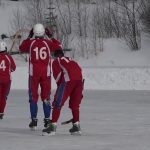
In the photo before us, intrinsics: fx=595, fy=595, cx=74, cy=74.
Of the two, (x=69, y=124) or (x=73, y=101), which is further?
(x=69, y=124)

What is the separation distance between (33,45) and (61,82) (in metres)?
0.98

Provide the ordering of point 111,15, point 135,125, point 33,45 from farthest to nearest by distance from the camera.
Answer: point 111,15, point 135,125, point 33,45

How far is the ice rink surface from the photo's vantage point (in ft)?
26.2

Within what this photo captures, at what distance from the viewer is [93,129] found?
33.2 feet

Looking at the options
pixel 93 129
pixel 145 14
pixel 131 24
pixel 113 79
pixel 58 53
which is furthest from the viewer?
pixel 131 24

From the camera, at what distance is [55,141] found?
8430 mm

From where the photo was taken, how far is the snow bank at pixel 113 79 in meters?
23.3

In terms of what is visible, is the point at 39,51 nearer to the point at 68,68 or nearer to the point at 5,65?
the point at 68,68

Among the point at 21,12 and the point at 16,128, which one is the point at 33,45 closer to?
the point at 16,128

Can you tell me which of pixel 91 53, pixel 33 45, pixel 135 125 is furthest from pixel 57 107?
pixel 91 53

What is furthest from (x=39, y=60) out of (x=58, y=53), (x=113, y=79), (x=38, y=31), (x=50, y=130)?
(x=113, y=79)

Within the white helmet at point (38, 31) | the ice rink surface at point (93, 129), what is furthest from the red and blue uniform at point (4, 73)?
the white helmet at point (38, 31)

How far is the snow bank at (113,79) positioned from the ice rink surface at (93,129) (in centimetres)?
664

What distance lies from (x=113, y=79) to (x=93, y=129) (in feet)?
45.6
